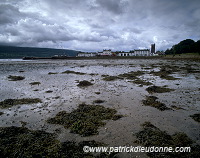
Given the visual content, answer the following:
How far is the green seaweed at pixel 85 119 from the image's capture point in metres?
6.42

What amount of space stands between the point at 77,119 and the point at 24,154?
3233mm

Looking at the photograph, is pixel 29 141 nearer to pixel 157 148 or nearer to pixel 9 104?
pixel 157 148

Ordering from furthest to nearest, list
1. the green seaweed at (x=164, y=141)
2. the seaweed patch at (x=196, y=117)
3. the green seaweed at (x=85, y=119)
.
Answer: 1. the seaweed patch at (x=196, y=117)
2. the green seaweed at (x=85, y=119)
3. the green seaweed at (x=164, y=141)

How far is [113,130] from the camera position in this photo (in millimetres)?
6363

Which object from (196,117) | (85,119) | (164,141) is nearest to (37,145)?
(85,119)

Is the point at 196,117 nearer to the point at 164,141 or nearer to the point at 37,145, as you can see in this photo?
the point at 164,141

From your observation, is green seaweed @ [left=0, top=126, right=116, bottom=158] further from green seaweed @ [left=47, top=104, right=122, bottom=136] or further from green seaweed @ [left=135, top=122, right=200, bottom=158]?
green seaweed @ [left=135, top=122, right=200, bottom=158]

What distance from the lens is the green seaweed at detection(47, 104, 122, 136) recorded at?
6424 millimetres

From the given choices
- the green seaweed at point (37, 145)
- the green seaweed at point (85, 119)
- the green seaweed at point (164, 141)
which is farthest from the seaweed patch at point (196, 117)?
the green seaweed at point (37, 145)

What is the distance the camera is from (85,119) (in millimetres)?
7461

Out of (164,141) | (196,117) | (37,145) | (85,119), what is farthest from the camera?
(85,119)

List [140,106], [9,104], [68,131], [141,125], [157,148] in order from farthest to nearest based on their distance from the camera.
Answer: [9,104]
[140,106]
[141,125]
[68,131]
[157,148]

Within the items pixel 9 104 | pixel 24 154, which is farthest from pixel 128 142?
pixel 9 104

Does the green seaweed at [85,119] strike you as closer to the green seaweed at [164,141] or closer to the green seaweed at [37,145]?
the green seaweed at [37,145]
